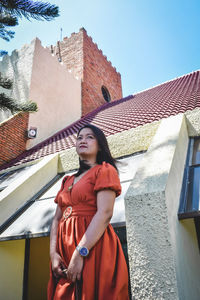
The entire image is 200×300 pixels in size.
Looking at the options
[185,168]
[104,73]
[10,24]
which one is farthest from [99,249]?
[104,73]

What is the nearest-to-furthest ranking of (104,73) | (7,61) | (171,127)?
(171,127), (7,61), (104,73)

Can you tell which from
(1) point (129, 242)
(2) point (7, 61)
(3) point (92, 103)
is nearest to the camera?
(1) point (129, 242)

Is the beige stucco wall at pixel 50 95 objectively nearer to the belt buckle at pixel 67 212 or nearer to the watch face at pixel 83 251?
the belt buckle at pixel 67 212

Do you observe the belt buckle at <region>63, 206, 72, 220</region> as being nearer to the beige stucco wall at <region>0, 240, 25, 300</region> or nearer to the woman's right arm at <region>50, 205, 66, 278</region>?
the woman's right arm at <region>50, 205, 66, 278</region>

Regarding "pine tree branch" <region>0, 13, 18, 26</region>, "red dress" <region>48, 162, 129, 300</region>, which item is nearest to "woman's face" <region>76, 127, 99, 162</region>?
"red dress" <region>48, 162, 129, 300</region>

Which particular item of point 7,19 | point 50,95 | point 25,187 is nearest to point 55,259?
point 25,187

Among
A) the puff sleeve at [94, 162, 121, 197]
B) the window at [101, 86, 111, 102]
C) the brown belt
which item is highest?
Answer: the window at [101, 86, 111, 102]

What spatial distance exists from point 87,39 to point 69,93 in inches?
203

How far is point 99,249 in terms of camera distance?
5.27 feet

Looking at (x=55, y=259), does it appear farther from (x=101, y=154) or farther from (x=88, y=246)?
(x=101, y=154)

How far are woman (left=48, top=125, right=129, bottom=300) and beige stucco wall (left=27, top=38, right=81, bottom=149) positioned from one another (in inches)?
280

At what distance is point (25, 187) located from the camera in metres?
4.25

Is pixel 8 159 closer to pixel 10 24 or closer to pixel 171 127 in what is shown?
pixel 10 24

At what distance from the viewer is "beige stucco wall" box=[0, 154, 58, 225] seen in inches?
151
